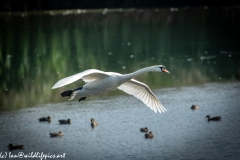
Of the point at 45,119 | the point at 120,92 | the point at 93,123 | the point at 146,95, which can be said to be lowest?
the point at 146,95

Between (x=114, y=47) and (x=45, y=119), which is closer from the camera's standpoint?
(x=45, y=119)

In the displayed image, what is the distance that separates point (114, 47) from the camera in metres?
37.2

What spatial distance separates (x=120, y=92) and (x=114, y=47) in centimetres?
1353

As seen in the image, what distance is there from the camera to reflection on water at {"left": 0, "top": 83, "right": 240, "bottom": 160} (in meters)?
16.6

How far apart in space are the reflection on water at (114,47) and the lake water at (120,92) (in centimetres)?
6

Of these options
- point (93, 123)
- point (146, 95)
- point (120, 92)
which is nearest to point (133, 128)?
point (93, 123)

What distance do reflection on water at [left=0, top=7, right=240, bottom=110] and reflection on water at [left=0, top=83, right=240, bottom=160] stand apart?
6.04ft

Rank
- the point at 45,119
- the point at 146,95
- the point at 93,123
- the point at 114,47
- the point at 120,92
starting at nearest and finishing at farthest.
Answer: the point at 146,95 < the point at 93,123 < the point at 45,119 < the point at 120,92 < the point at 114,47

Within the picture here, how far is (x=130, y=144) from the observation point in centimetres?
1719

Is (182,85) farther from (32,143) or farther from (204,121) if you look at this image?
(32,143)

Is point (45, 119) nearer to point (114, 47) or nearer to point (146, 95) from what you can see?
point (146, 95)

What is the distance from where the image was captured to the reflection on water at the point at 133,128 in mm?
16578

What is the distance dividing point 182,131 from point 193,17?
35519mm

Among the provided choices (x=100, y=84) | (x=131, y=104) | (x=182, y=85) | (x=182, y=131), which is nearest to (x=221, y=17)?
(x=182, y=85)
